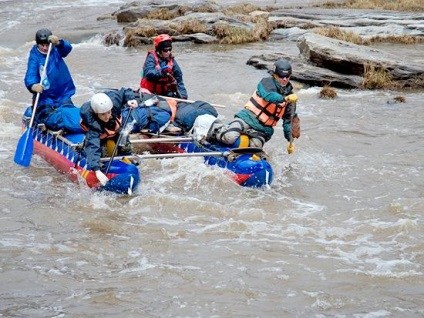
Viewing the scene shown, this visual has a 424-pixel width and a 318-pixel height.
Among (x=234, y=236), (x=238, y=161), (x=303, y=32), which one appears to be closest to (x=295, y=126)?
(x=238, y=161)

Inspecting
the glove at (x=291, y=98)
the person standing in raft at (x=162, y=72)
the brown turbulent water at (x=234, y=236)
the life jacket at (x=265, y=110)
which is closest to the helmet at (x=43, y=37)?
the person standing in raft at (x=162, y=72)

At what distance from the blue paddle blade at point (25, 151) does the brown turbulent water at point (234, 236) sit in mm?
285

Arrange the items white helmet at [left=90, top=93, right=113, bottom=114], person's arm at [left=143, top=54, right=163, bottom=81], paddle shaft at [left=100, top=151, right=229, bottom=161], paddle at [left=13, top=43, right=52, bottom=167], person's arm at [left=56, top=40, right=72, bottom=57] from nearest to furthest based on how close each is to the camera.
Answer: white helmet at [left=90, top=93, right=113, bottom=114] < paddle shaft at [left=100, top=151, right=229, bottom=161] < paddle at [left=13, top=43, right=52, bottom=167] < person's arm at [left=56, top=40, right=72, bottom=57] < person's arm at [left=143, top=54, right=163, bottom=81]

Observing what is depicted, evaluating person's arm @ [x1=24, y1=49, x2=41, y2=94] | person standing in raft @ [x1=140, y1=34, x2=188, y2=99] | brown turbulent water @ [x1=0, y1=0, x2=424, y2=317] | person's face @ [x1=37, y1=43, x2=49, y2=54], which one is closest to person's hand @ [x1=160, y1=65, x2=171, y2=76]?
person standing in raft @ [x1=140, y1=34, x2=188, y2=99]

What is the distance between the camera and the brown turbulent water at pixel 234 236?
5.98 metres

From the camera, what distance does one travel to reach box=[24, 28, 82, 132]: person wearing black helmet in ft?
30.9

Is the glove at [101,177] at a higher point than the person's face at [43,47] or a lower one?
lower

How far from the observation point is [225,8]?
Answer: 25531 millimetres

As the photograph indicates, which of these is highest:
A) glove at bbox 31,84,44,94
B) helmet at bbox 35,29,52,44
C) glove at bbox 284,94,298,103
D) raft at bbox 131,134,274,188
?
helmet at bbox 35,29,52,44

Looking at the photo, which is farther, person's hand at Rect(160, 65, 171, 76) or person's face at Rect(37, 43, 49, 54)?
person's hand at Rect(160, 65, 171, 76)

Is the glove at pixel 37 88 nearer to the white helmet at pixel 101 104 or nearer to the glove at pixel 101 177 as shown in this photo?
the white helmet at pixel 101 104

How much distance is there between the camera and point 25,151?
9.05 m

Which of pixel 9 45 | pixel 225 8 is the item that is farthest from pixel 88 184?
pixel 225 8

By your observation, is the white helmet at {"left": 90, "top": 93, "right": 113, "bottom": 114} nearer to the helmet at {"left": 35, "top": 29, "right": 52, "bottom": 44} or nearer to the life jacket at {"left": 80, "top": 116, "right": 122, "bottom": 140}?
the life jacket at {"left": 80, "top": 116, "right": 122, "bottom": 140}
